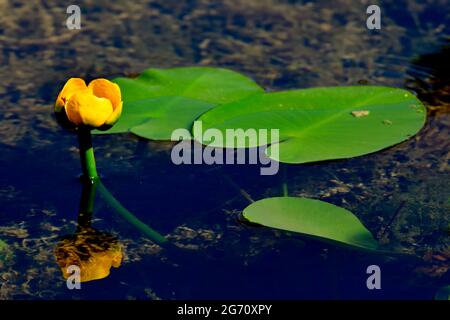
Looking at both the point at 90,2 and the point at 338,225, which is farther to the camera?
the point at 90,2

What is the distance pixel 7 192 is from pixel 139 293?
0.42 m

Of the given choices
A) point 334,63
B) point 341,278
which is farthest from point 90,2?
point 341,278

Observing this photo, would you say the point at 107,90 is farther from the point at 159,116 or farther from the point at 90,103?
the point at 159,116

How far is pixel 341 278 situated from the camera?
149 cm

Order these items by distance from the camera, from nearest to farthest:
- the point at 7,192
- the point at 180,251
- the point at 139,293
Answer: the point at 139,293 → the point at 180,251 → the point at 7,192

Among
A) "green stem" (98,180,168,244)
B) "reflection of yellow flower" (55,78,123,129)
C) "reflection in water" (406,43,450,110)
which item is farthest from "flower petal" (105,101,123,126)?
"reflection in water" (406,43,450,110)

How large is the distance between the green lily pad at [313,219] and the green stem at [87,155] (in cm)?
32

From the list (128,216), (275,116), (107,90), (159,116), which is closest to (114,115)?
(107,90)

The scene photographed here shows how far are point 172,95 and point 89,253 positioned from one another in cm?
54

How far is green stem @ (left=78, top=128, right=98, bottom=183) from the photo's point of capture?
66.0 inches

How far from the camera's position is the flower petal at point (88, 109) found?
5.28 ft

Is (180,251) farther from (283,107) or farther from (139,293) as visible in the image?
(283,107)

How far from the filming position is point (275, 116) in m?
1.91

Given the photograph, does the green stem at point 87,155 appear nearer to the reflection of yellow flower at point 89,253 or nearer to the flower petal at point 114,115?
the flower petal at point 114,115
